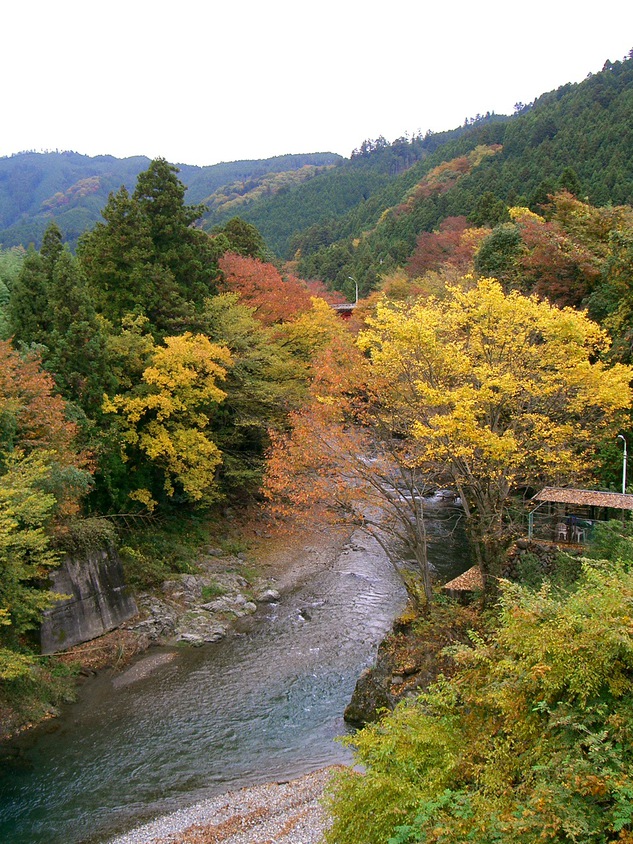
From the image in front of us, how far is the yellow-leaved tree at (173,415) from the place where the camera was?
20531 mm

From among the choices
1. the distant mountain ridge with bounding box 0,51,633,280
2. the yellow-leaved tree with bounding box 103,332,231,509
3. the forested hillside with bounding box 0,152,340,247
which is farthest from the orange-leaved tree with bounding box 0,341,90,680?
the forested hillside with bounding box 0,152,340,247

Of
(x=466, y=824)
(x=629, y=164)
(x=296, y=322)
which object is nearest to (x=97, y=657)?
(x=466, y=824)

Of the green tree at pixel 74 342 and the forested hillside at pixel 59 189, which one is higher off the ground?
the forested hillside at pixel 59 189

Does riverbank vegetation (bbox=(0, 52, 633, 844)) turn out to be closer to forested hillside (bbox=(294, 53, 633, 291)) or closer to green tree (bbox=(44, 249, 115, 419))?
green tree (bbox=(44, 249, 115, 419))

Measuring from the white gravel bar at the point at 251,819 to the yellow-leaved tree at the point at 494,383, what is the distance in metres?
5.96

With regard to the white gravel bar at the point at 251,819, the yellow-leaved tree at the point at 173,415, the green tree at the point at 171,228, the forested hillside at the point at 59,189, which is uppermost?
the forested hillside at the point at 59,189

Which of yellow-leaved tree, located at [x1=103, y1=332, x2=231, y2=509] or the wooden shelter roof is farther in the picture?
yellow-leaved tree, located at [x1=103, y1=332, x2=231, y2=509]

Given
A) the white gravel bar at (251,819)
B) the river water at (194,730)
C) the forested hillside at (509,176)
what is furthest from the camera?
the forested hillside at (509,176)

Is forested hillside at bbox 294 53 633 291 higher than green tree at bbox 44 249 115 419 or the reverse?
higher

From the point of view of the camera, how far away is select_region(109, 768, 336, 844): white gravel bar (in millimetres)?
9734

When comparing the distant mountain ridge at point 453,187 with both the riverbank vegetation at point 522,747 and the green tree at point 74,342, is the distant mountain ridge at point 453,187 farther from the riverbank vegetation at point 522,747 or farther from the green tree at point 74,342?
the riverbank vegetation at point 522,747

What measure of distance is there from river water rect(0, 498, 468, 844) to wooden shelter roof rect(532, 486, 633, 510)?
21.3 feet

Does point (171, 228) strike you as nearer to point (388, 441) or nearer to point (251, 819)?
point (388, 441)

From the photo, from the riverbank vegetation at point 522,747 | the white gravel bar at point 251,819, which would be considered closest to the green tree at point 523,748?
the riverbank vegetation at point 522,747
